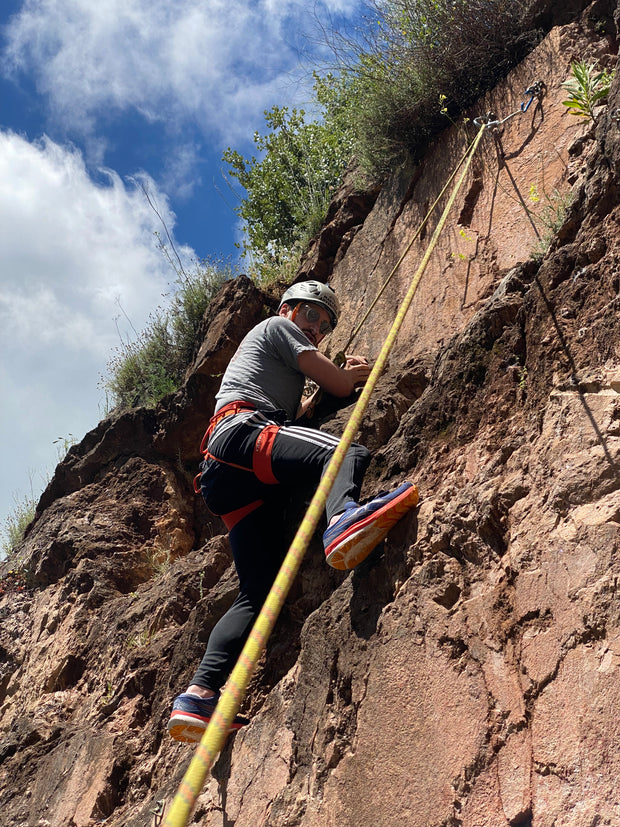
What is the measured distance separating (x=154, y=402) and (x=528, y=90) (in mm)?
5277

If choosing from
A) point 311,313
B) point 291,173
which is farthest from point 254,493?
point 291,173

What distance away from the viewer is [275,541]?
4.60 m

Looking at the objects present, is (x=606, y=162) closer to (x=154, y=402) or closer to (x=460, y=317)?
(x=460, y=317)

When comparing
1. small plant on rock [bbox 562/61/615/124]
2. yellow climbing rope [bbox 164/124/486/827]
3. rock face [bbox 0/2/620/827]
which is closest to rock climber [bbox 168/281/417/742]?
rock face [bbox 0/2/620/827]

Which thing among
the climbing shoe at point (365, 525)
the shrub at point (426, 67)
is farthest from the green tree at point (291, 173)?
the climbing shoe at point (365, 525)

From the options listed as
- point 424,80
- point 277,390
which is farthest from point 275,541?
point 424,80

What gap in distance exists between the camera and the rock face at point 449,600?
2668mm

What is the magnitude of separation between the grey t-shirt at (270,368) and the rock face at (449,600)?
0.63 m

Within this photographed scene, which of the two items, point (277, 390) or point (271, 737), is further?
point (277, 390)

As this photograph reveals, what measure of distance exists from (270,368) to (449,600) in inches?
85.2

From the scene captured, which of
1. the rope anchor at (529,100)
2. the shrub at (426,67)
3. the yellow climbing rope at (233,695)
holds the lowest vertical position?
the yellow climbing rope at (233,695)

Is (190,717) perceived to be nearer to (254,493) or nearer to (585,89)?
(254,493)

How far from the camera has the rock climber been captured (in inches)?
145

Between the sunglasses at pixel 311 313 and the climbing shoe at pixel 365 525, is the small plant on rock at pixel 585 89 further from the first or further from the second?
the climbing shoe at pixel 365 525
